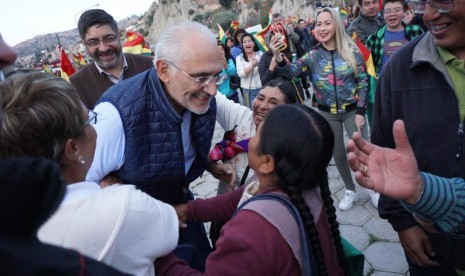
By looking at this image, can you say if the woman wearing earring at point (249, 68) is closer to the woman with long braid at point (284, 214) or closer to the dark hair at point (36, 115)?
the woman with long braid at point (284, 214)

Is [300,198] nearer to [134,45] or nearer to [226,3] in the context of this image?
[134,45]

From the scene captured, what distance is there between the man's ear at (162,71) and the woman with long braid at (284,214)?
74 centimetres

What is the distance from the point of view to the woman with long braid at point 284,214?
1049 millimetres

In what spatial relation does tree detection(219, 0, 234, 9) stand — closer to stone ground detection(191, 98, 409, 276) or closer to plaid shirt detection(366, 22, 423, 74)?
plaid shirt detection(366, 22, 423, 74)

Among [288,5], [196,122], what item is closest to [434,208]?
[196,122]

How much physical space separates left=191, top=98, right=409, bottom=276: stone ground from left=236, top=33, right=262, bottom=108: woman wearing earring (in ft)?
7.49

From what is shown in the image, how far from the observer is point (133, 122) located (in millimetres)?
1694

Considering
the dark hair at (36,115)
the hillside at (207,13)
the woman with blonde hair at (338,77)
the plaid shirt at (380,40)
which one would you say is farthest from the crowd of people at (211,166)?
the hillside at (207,13)

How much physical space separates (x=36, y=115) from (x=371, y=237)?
299 cm

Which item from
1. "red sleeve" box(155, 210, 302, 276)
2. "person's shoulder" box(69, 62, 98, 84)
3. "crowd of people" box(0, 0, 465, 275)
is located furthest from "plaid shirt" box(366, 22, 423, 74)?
"red sleeve" box(155, 210, 302, 276)

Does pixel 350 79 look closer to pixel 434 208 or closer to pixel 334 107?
pixel 334 107

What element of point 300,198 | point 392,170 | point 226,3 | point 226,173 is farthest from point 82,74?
point 226,3

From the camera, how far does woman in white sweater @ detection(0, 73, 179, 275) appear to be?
0.86 m

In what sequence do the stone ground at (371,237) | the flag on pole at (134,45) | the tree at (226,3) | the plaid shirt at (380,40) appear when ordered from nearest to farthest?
the stone ground at (371,237), the plaid shirt at (380,40), the flag on pole at (134,45), the tree at (226,3)
